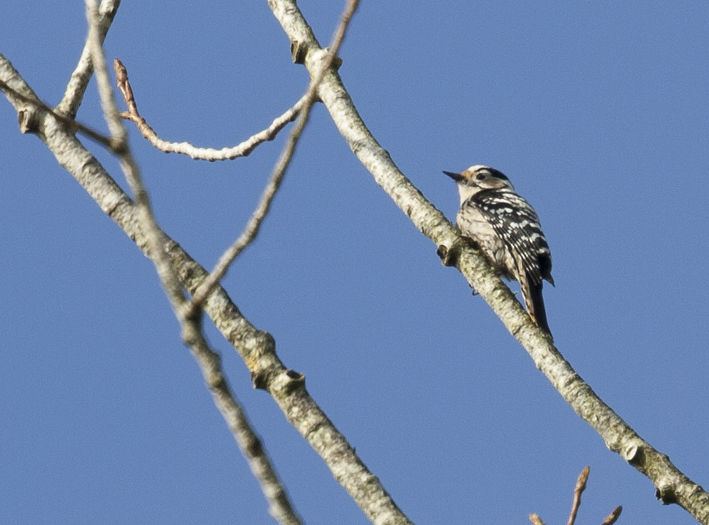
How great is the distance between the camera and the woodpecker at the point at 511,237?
7137 mm

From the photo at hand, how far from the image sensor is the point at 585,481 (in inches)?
132

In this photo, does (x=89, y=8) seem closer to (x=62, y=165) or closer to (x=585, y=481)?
(x=62, y=165)

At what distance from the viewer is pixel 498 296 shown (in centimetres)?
502

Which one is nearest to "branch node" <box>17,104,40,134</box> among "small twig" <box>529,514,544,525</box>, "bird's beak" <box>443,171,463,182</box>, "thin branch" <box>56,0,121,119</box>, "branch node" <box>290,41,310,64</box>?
"thin branch" <box>56,0,121,119</box>

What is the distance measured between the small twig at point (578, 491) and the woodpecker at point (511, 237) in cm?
321

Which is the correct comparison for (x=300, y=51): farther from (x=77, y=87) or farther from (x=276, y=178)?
(x=276, y=178)

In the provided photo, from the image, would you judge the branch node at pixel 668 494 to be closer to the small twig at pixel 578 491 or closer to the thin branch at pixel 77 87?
the small twig at pixel 578 491

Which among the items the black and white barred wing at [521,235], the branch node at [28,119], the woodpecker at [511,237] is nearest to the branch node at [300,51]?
the branch node at [28,119]

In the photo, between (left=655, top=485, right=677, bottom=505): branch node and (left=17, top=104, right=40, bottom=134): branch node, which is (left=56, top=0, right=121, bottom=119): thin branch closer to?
(left=17, top=104, right=40, bottom=134): branch node

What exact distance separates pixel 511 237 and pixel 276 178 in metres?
5.49

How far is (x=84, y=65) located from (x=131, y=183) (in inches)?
110

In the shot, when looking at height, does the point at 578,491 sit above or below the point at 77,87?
below

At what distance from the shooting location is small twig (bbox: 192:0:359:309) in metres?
1.94

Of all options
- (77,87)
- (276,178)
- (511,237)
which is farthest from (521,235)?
(276,178)
